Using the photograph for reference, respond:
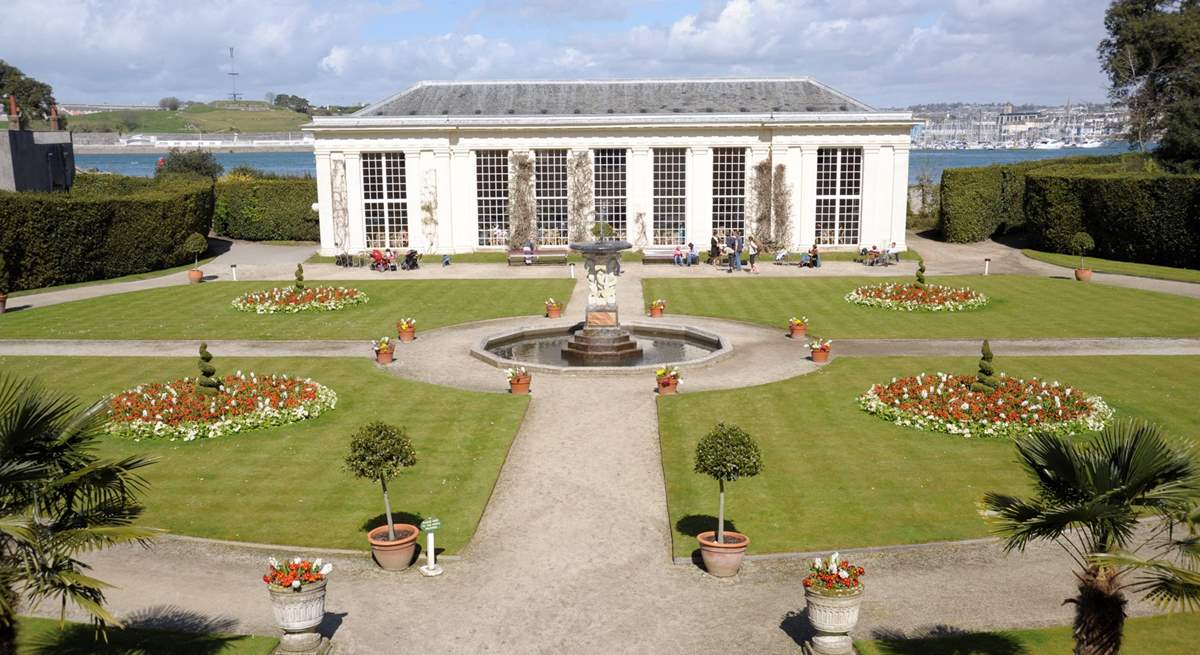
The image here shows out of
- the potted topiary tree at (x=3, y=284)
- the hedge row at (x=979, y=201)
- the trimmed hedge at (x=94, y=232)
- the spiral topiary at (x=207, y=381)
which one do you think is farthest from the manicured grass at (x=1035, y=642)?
the hedge row at (x=979, y=201)

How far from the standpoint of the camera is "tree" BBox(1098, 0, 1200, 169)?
68812mm

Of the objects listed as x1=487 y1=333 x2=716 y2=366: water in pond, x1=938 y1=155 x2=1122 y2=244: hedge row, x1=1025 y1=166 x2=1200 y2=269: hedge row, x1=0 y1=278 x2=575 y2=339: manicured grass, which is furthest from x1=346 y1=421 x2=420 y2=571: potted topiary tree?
x1=938 y1=155 x2=1122 y2=244: hedge row

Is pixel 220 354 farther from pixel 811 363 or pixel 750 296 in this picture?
pixel 750 296

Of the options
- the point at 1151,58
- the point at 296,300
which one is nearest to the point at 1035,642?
the point at 296,300

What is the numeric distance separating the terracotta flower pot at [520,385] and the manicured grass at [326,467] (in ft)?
Result: 1.39

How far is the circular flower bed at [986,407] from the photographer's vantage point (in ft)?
70.1

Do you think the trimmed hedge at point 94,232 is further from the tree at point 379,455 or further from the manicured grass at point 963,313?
the tree at point 379,455

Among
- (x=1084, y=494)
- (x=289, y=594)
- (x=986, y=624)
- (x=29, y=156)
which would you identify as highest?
(x=29, y=156)

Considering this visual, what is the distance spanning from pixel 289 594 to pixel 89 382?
16849 mm

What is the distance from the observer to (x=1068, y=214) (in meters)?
51.7

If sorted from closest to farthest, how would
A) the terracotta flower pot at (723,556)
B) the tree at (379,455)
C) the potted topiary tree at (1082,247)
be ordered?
the terracotta flower pot at (723,556), the tree at (379,455), the potted topiary tree at (1082,247)

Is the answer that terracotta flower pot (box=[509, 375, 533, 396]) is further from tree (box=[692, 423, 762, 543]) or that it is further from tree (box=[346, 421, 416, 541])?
tree (box=[692, 423, 762, 543])

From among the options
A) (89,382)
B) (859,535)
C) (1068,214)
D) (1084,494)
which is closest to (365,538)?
(859,535)

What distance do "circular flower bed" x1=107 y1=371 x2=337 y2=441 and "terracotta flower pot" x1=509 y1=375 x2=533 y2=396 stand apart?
4425mm
